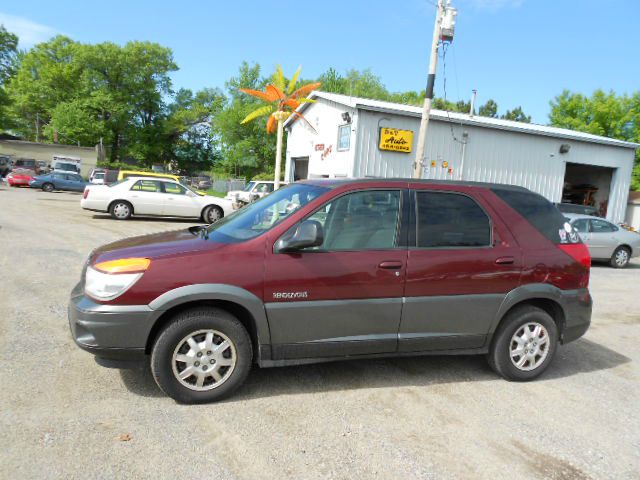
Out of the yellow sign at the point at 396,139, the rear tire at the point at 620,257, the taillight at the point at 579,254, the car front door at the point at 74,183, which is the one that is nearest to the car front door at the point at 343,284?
the taillight at the point at 579,254

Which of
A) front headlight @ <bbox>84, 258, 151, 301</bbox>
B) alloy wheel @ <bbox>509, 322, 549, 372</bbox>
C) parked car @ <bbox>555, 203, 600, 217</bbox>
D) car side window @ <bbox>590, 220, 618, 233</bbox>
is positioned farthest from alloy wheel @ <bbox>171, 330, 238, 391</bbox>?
parked car @ <bbox>555, 203, 600, 217</bbox>

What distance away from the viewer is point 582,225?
1312 centimetres

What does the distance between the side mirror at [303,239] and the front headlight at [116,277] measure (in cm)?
99

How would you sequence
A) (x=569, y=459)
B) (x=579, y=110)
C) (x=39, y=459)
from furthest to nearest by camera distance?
(x=579, y=110) < (x=569, y=459) < (x=39, y=459)

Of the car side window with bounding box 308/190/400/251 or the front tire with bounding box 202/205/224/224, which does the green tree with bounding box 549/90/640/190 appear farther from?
the car side window with bounding box 308/190/400/251

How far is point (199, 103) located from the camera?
58344mm

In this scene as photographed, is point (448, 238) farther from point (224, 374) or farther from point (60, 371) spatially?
point (60, 371)

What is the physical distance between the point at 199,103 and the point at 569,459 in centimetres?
6032

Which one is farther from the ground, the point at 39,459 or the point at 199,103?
the point at 199,103

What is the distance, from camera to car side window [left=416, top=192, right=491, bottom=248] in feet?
13.5

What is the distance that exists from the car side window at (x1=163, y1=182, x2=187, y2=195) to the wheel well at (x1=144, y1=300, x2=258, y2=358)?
13.6 m

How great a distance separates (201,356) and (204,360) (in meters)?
0.04

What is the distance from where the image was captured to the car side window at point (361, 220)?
12.8 ft

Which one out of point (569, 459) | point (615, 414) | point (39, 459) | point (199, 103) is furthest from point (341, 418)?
point (199, 103)
